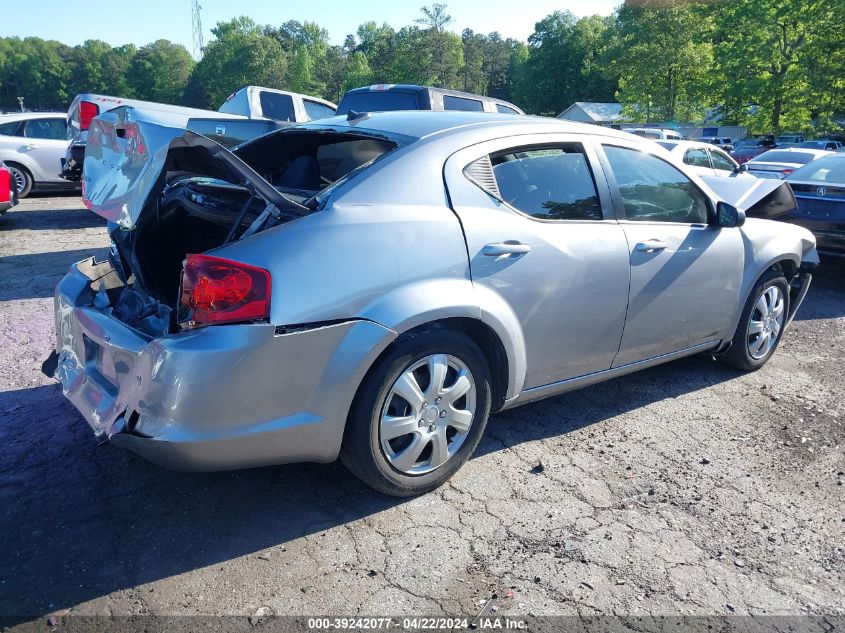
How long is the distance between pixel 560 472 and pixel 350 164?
6.43 ft

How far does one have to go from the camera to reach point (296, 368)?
2.57 metres

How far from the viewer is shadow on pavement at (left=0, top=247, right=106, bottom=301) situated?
6.25 metres

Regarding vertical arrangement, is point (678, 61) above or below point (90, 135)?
above

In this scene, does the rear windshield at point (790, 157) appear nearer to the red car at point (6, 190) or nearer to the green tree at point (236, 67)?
the red car at point (6, 190)

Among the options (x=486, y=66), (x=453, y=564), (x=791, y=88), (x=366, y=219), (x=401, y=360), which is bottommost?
(x=453, y=564)

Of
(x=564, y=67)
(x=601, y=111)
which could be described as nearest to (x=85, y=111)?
(x=601, y=111)

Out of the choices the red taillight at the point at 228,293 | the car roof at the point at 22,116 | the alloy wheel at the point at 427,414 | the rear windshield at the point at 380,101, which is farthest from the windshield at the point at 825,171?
the car roof at the point at 22,116

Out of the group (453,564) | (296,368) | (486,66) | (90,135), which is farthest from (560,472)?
(486,66)

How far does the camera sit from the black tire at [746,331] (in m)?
4.60

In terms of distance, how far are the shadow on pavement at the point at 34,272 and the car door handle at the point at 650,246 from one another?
4722 mm

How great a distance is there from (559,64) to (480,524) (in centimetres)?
8272

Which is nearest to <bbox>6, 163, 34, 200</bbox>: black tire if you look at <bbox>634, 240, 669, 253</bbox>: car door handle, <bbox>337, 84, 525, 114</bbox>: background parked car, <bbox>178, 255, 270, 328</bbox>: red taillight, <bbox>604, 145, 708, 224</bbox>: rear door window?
<bbox>337, 84, 525, 114</bbox>: background parked car

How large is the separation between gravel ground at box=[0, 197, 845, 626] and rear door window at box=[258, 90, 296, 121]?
26.2 ft

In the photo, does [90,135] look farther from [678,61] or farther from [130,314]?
[678,61]
